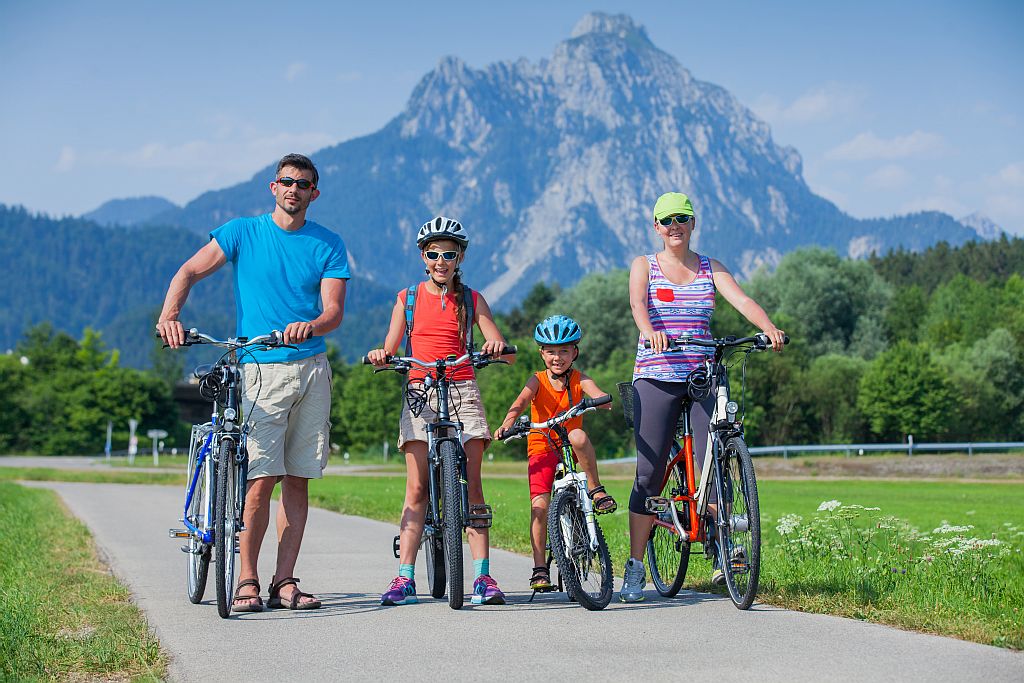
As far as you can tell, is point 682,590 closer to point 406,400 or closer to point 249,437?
point 406,400

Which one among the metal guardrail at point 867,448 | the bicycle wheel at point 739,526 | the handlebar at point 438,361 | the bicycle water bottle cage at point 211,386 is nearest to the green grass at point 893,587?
the bicycle wheel at point 739,526

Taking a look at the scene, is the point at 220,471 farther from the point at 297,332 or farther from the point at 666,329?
the point at 666,329

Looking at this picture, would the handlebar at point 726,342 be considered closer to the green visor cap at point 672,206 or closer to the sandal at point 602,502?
the green visor cap at point 672,206

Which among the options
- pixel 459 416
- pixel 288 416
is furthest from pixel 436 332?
pixel 288 416

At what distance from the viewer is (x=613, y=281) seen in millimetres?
85750

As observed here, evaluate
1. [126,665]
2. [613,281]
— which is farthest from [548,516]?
[613,281]

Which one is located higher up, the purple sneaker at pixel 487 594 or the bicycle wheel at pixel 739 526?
the bicycle wheel at pixel 739 526

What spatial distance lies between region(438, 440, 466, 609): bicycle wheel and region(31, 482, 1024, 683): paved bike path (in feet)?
0.52

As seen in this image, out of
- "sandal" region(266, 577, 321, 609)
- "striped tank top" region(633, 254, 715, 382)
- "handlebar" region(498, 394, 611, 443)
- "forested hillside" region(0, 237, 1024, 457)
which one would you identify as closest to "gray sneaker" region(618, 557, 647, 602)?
"handlebar" region(498, 394, 611, 443)

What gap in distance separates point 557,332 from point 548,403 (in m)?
0.42

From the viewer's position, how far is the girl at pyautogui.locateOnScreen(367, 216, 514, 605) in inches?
273

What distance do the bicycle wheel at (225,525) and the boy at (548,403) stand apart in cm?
160

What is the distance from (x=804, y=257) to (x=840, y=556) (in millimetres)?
80477

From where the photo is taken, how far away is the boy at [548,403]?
7047 mm
